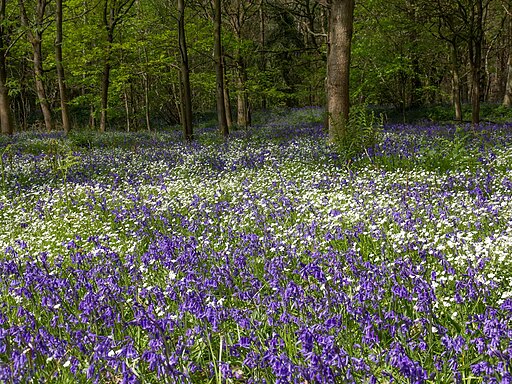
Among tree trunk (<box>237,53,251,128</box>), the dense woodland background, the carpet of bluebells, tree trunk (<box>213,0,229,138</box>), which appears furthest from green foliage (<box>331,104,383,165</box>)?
tree trunk (<box>237,53,251,128</box>)

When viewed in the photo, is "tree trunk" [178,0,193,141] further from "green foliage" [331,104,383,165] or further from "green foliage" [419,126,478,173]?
"green foliage" [419,126,478,173]

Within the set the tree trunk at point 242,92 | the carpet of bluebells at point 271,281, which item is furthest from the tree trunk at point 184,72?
the carpet of bluebells at point 271,281

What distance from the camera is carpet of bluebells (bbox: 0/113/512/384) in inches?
102

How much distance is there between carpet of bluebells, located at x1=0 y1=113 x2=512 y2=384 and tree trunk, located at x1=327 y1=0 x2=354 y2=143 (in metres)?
1.94

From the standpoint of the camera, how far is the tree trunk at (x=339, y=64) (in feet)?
35.5

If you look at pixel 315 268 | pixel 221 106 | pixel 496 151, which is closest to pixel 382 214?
pixel 315 268

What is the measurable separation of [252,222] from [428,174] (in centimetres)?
352

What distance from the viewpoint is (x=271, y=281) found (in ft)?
11.6

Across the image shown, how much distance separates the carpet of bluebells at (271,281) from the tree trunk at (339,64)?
194 centimetres

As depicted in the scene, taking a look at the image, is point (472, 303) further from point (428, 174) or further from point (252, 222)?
point (428, 174)

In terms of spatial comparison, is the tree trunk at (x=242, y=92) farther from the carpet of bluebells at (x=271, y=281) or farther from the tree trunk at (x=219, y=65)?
the carpet of bluebells at (x=271, y=281)

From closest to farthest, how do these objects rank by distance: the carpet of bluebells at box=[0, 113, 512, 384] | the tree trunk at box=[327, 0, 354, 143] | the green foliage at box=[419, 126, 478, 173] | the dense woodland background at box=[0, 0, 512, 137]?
1. the carpet of bluebells at box=[0, 113, 512, 384]
2. the green foliage at box=[419, 126, 478, 173]
3. the tree trunk at box=[327, 0, 354, 143]
4. the dense woodland background at box=[0, 0, 512, 137]

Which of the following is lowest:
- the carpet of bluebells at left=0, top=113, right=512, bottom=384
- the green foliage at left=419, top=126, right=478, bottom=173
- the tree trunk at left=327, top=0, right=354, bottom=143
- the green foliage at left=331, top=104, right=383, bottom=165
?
the carpet of bluebells at left=0, top=113, right=512, bottom=384

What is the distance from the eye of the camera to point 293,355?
2943mm
